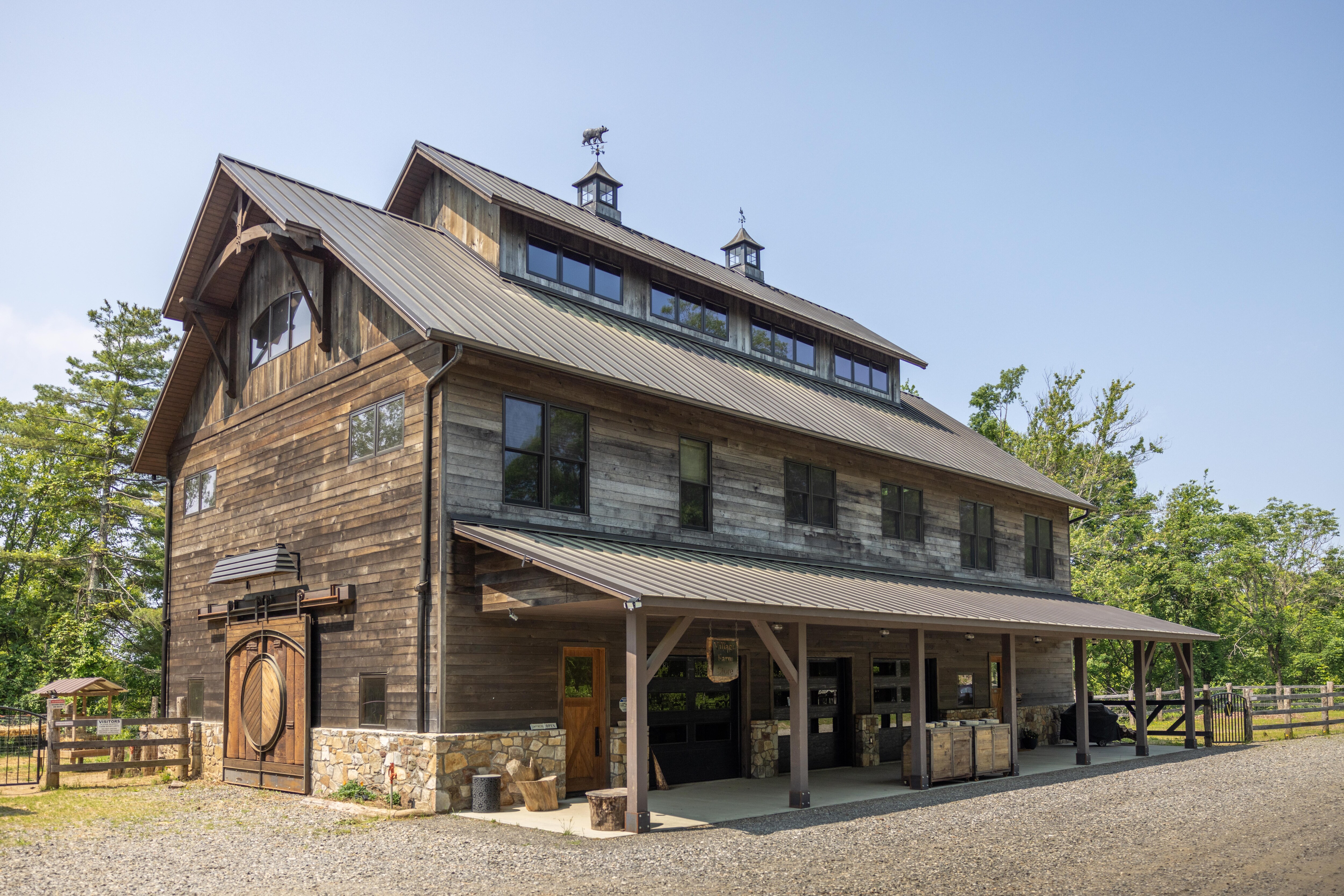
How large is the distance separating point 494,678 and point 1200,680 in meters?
39.4

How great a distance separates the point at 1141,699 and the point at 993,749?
21.6 feet

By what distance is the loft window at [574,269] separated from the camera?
58.1 feet

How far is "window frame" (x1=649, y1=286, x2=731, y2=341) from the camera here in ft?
63.9

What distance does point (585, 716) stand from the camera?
1461 cm

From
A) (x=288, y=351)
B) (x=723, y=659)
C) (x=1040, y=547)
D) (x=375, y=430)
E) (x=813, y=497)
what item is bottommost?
(x=723, y=659)

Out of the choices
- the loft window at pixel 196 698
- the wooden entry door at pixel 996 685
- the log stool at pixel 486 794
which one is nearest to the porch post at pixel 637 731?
the log stool at pixel 486 794

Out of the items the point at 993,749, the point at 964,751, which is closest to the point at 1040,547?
the point at 993,749

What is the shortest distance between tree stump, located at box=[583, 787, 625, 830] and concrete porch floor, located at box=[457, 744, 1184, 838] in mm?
88

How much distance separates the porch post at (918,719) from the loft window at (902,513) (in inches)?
208

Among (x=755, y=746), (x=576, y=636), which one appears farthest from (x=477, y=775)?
(x=755, y=746)

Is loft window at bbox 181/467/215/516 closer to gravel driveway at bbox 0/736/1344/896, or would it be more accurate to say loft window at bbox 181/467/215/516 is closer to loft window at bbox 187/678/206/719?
loft window at bbox 187/678/206/719

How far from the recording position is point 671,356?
17781 mm

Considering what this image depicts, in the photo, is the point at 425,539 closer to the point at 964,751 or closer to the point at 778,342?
the point at 964,751

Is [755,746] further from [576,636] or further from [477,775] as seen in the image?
[477,775]
